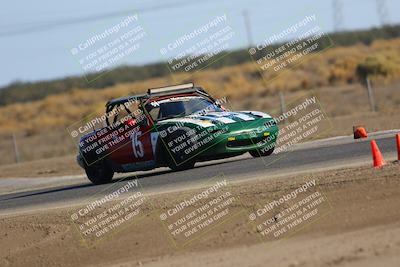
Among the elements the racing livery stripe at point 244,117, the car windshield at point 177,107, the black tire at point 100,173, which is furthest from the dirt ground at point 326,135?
the racing livery stripe at point 244,117

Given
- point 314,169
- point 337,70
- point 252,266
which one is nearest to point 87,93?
point 337,70

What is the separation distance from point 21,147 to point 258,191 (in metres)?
33.0

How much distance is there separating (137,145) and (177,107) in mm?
1027

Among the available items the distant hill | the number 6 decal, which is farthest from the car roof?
the distant hill

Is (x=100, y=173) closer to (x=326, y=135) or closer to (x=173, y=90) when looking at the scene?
(x=173, y=90)

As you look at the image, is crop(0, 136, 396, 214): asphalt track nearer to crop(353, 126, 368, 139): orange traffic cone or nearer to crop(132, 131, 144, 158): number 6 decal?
crop(353, 126, 368, 139): orange traffic cone

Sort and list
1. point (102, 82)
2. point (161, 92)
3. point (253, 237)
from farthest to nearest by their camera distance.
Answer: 1. point (102, 82)
2. point (161, 92)
3. point (253, 237)

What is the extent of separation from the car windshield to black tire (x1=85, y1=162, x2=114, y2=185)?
1.59 metres

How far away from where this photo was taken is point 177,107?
743 inches

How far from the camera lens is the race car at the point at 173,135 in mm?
17828

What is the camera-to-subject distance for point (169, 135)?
18.1 meters

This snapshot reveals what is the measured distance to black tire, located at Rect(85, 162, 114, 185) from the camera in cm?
1989

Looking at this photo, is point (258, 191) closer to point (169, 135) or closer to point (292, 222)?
point (292, 222)

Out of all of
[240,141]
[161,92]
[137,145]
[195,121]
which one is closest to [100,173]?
[137,145]
